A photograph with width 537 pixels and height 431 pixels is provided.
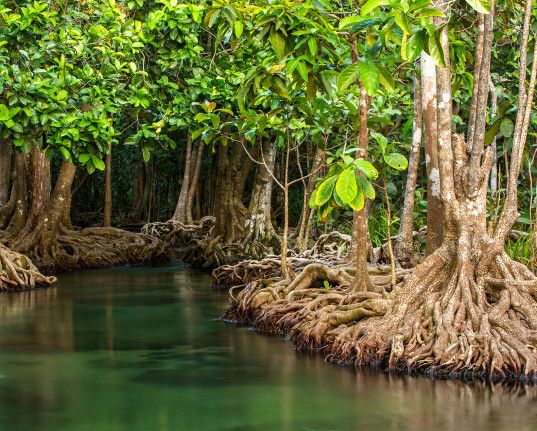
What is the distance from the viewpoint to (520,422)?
6.70m

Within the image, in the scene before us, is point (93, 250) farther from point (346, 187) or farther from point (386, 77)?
A: point (386, 77)

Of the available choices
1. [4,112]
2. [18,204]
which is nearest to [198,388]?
[4,112]

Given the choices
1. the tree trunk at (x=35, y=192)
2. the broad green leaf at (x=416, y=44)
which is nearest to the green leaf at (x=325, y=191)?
the broad green leaf at (x=416, y=44)

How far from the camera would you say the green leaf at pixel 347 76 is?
7.10m

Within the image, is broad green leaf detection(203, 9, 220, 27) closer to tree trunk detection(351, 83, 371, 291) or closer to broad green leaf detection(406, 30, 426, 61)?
tree trunk detection(351, 83, 371, 291)


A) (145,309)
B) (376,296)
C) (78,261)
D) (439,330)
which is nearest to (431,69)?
(376,296)

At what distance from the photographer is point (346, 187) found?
307 inches

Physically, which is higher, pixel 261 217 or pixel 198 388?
pixel 261 217

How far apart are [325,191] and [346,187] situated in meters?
0.17

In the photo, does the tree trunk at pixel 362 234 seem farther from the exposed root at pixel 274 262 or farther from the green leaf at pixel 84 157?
the exposed root at pixel 274 262

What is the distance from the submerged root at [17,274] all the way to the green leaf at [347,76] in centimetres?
869

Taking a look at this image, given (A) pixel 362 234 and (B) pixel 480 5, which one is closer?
(B) pixel 480 5

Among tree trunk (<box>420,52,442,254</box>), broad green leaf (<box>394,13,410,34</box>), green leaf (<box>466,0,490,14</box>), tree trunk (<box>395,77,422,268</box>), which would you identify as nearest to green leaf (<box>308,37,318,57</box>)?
tree trunk (<box>420,52,442,254</box>)

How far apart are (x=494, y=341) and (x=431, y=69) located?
3260 mm
